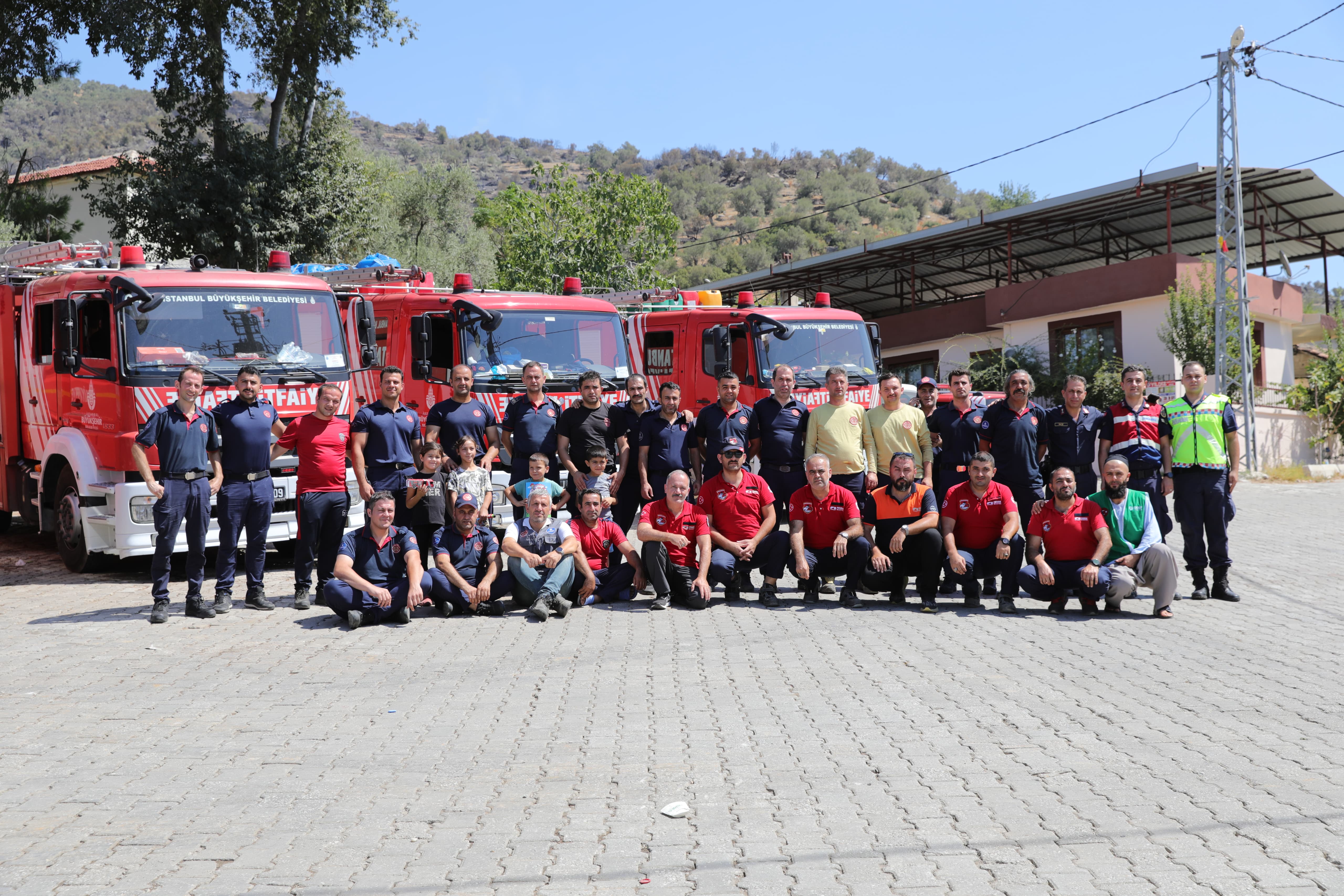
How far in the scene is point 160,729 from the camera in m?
5.91

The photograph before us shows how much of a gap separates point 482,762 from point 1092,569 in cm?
529

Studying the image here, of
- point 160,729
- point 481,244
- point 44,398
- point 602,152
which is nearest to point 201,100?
point 44,398

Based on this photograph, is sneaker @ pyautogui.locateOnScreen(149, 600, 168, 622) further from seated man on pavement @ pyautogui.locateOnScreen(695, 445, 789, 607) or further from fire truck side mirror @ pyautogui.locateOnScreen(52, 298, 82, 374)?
seated man on pavement @ pyautogui.locateOnScreen(695, 445, 789, 607)

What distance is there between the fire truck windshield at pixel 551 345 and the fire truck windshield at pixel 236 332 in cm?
171

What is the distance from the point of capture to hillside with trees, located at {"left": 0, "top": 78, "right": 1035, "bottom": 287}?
2912cm

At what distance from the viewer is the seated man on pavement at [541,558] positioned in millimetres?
9039

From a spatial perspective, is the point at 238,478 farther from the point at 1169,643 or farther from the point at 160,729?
the point at 1169,643

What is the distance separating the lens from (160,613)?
8773 mm

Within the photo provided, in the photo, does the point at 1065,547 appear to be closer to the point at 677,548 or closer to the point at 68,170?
the point at 677,548

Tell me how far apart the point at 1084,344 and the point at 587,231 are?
1510 centimetres

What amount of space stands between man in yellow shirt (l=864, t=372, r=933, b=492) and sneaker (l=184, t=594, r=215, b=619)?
566 centimetres

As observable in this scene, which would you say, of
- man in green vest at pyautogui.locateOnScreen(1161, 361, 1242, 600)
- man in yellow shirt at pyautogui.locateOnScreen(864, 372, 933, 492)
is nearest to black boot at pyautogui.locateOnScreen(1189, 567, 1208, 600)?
man in green vest at pyautogui.locateOnScreen(1161, 361, 1242, 600)

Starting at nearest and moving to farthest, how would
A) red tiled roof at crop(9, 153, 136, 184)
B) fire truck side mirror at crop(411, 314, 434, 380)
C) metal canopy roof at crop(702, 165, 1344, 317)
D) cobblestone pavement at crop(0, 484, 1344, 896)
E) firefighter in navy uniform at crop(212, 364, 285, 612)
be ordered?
cobblestone pavement at crop(0, 484, 1344, 896) → firefighter in navy uniform at crop(212, 364, 285, 612) → fire truck side mirror at crop(411, 314, 434, 380) → metal canopy roof at crop(702, 165, 1344, 317) → red tiled roof at crop(9, 153, 136, 184)

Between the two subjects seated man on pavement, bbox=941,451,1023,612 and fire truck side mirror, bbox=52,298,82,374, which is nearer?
seated man on pavement, bbox=941,451,1023,612
